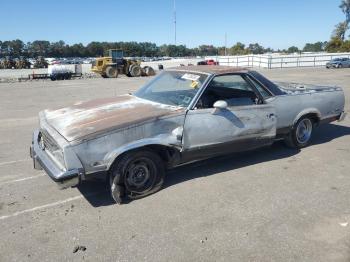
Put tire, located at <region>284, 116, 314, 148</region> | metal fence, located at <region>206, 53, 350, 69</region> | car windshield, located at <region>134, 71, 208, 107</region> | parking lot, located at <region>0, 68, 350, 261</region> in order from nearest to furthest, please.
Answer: parking lot, located at <region>0, 68, 350, 261</region>, car windshield, located at <region>134, 71, 208, 107</region>, tire, located at <region>284, 116, 314, 148</region>, metal fence, located at <region>206, 53, 350, 69</region>

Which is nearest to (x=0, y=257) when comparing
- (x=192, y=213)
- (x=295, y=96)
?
(x=192, y=213)

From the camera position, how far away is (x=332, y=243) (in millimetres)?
3268

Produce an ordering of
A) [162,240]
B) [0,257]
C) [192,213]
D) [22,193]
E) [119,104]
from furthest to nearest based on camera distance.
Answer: [119,104] → [22,193] → [192,213] → [162,240] → [0,257]

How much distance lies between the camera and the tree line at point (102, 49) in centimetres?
12631

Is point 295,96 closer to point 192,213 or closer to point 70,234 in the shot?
point 192,213

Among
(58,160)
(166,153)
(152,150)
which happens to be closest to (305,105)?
(166,153)

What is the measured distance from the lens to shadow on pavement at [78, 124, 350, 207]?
14.4ft

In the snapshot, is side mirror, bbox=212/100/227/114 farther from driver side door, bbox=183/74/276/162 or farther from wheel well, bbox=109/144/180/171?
wheel well, bbox=109/144/180/171

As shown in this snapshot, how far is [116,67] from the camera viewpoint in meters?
28.6

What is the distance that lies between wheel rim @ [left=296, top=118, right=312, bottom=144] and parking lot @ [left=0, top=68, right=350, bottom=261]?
2.01 feet

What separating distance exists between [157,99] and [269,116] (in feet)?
5.78

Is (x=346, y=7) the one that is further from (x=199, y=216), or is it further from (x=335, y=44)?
(x=199, y=216)

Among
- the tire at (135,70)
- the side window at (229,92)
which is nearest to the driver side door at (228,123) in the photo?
the side window at (229,92)

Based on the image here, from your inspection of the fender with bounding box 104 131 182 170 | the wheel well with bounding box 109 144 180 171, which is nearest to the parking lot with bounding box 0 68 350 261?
the wheel well with bounding box 109 144 180 171
